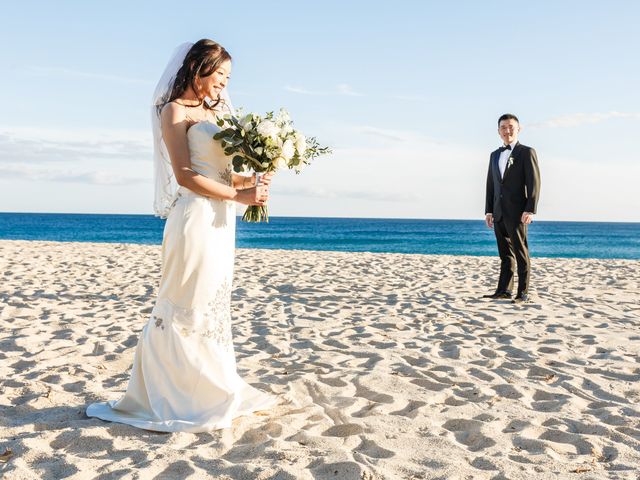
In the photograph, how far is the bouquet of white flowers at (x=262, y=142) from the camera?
3191mm

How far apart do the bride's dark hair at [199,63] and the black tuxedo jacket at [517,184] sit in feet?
17.8

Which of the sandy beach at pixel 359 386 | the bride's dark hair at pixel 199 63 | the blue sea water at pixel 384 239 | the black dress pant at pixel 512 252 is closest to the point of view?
the sandy beach at pixel 359 386

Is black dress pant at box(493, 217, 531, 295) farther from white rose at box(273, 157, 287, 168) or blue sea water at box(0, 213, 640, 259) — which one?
blue sea water at box(0, 213, 640, 259)

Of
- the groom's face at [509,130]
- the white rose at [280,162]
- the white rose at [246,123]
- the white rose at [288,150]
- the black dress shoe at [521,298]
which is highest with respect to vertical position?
the groom's face at [509,130]

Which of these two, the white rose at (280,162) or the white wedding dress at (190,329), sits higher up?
the white rose at (280,162)

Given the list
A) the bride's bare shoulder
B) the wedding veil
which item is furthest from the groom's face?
the bride's bare shoulder

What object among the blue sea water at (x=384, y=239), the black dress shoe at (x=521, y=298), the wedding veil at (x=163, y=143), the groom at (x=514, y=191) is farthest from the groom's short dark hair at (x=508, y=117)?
the blue sea water at (x=384, y=239)

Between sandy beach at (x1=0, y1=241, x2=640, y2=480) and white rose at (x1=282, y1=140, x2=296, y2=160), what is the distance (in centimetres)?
143

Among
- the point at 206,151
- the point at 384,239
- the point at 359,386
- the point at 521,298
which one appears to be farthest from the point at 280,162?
the point at 384,239

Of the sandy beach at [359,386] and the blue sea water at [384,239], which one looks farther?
the blue sea water at [384,239]

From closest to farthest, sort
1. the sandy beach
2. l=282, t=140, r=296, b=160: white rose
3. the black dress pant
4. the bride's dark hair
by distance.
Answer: the sandy beach
the bride's dark hair
l=282, t=140, r=296, b=160: white rose
the black dress pant

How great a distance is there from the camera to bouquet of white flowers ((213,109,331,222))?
126 inches

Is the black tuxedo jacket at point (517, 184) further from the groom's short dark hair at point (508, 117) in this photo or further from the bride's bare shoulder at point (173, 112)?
the bride's bare shoulder at point (173, 112)

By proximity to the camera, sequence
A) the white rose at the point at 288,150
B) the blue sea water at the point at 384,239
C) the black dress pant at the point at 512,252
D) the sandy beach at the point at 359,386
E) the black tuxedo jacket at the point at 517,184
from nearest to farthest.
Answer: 1. the sandy beach at the point at 359,386
2. the white rose at the point at 288,150
3. the black tuxedo jacket at the point at 517,184
4. the black dress pant at the point at 512,252
5. the blue sea water at the point at 384,239
